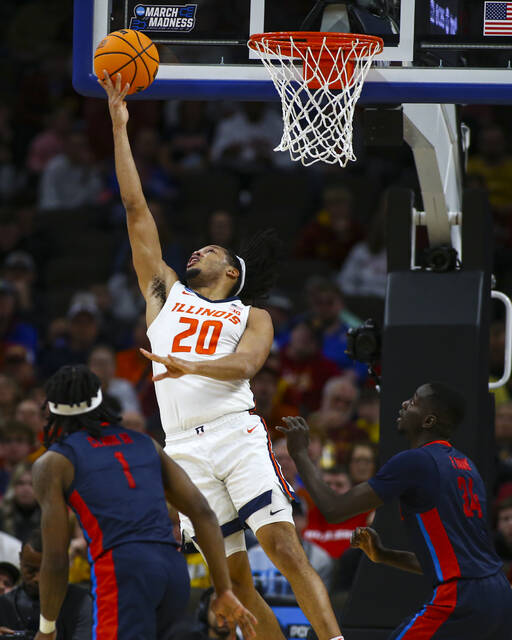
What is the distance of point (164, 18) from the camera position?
6.68 meters

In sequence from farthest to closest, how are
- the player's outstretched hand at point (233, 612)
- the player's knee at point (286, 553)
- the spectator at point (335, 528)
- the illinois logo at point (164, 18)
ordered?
the spectator at point (335, 528), the illinois logo at point (164, 18), the player's knee at point (286, 553), the player's outstretched hand at point (233, 612)

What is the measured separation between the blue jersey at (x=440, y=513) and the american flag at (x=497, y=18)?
2.37m

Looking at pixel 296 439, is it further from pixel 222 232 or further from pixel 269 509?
pixel 222 232

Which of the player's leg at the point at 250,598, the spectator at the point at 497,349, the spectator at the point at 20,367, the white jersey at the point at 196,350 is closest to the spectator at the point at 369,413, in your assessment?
the spectator at the point at 497,349

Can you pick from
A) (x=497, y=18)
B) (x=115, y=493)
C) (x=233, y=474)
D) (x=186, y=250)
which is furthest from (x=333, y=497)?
(x=186, y=250)

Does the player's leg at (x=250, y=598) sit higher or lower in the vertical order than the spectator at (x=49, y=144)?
lower

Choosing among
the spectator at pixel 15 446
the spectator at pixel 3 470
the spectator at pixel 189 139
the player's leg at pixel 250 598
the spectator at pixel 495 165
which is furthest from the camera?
the spectator at pixel 189 139

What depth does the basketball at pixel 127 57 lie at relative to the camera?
624 centimetres

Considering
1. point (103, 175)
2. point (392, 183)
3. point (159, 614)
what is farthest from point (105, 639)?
point (103, 175)

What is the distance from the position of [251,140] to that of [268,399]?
4.49m

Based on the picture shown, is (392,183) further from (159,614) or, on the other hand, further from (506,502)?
(159,614)

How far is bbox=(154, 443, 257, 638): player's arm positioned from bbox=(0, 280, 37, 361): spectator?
22.8ft

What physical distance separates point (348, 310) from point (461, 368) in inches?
157

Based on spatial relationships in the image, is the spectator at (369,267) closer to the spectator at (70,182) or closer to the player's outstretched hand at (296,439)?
the spectator at (70,182)
